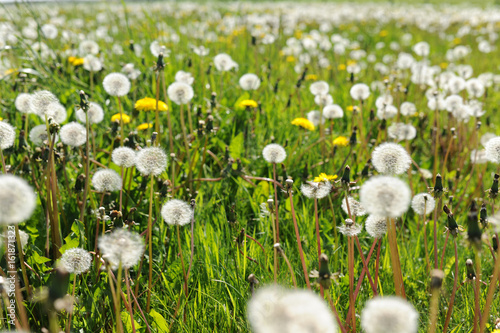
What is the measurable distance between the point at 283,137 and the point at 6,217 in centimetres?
219

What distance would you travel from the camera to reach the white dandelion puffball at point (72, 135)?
1841mm

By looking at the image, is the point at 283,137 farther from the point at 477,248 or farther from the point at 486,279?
the point at 477,248

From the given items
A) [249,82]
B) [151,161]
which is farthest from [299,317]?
[249,82]

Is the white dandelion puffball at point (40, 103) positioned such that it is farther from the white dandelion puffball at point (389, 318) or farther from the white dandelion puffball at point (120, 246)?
the white dandelion puffball at point (389, 318)

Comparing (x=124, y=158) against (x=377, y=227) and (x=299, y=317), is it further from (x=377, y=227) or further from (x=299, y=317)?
(x=299, y=317)

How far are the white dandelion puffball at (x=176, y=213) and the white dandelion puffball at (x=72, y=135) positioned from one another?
617mm

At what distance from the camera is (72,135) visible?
1855 mm

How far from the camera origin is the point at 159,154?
60.7 inches

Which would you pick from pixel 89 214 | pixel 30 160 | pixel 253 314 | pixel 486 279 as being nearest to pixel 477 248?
pixel 253 314

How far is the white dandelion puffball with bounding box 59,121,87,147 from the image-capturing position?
1841 millimetres

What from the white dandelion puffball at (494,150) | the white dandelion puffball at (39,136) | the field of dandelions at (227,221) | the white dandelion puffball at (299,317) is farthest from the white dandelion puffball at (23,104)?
the white dandelion puffball at (494,150)

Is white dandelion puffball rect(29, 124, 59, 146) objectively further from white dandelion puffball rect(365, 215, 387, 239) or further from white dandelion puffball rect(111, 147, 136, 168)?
white dandelion puffball rect(365, 215, 387, 239)

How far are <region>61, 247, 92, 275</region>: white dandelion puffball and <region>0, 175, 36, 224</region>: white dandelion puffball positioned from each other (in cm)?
47

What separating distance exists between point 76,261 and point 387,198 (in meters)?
0.92
